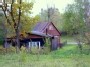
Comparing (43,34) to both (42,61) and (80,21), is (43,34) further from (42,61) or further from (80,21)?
(42,61)

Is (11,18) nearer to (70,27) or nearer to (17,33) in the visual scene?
(17,33)

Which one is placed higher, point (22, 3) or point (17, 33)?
point (22, 3)

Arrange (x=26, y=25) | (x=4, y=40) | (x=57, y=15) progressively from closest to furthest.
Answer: (x=26, y=25) → (x=4, y=40) → (x=57, y=15)

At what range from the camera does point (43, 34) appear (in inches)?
1672

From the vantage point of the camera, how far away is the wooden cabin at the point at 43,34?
40.5 metres

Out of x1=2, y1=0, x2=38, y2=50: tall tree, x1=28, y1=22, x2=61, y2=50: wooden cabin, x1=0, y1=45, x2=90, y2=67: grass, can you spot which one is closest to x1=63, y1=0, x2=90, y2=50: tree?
x1=28, y1=22, x2=61, y2=50: wooden cabin

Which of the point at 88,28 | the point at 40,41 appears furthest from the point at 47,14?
the point at 88,28

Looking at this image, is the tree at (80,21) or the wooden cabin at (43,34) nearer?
the tree at (80,21)

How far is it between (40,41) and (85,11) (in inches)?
331

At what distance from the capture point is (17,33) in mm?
31250

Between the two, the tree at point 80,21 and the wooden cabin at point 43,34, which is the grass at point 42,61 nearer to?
the tree at point 80,21

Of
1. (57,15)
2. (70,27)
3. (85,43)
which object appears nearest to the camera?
(85,43)

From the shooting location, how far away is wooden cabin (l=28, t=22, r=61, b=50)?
40.5 metres

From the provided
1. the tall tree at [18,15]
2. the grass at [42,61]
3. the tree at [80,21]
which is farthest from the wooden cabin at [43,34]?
the grass at [42,61]
